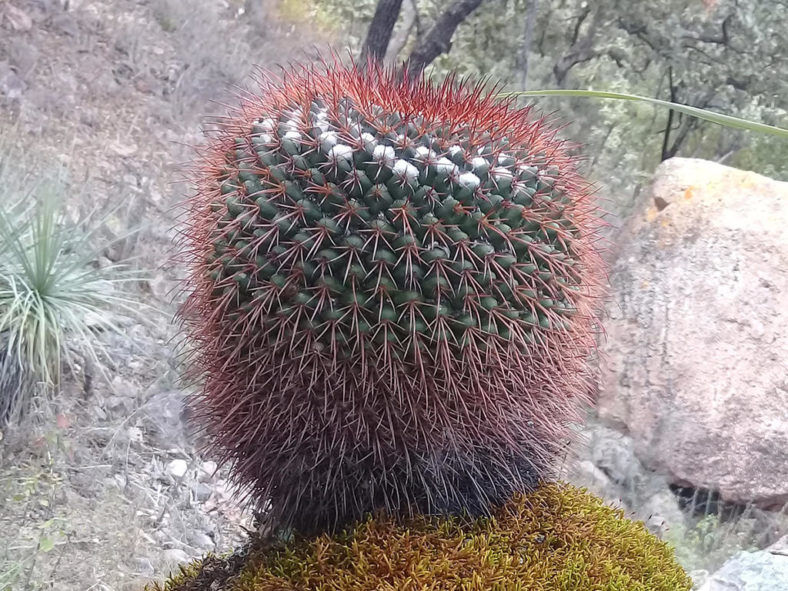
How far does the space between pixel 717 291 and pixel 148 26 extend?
588 centimetres

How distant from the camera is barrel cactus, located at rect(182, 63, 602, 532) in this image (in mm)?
1380

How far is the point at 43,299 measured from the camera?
10.8 ft

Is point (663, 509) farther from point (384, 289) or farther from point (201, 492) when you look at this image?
point (384, 289)

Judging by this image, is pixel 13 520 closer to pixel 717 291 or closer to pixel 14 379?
pixel 14 379

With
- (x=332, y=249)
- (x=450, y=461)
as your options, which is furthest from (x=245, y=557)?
(x=332, y=249)

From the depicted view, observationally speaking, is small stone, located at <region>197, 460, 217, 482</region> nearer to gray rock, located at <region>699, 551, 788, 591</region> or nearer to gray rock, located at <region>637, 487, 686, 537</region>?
gray rock, located at <region>637, 487, 686, 537</region>

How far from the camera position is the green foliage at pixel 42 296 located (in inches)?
122

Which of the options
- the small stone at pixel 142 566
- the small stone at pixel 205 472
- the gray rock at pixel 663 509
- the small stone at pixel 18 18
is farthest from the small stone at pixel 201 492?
the small stone at pixel 18 18

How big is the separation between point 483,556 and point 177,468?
6.68 feet

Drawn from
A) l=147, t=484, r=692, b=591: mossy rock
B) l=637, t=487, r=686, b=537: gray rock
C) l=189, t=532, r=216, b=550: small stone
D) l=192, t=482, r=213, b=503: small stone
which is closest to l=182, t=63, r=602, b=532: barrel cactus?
l=147, t=484, r=692, b=591: mossy rock

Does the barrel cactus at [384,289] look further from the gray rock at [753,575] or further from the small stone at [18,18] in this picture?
the small stone at [18,18]

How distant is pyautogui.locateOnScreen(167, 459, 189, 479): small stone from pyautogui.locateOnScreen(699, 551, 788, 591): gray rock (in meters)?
2.26

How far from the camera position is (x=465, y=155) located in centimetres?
143

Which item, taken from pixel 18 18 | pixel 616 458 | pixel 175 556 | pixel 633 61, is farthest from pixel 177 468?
pixel 633 61
